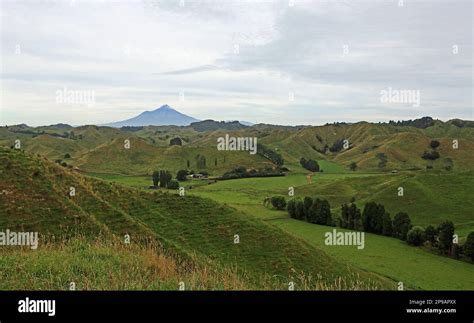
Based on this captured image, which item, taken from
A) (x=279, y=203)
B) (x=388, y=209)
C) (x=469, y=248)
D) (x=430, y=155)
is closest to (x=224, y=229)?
(x=469, y=248)

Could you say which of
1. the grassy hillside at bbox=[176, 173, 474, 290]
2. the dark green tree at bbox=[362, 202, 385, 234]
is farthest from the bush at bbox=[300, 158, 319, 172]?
the dark green tree at bbox=[362, 202, 385, 234]

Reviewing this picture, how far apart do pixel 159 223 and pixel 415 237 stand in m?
39.9

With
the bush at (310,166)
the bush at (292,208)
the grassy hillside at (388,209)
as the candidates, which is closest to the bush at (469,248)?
the grassy hillside at (388,209)

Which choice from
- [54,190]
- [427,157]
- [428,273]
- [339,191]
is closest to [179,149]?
[339,191]

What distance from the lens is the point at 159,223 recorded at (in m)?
29.8

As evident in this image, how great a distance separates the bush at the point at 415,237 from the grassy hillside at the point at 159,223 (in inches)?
1143

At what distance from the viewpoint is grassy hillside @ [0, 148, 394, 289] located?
20.7m

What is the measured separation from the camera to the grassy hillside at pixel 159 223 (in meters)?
20.7

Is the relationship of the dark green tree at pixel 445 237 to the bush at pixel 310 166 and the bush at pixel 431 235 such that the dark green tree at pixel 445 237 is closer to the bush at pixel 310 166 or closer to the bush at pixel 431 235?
the bush at pixel 431 235

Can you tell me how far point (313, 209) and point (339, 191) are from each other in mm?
28325

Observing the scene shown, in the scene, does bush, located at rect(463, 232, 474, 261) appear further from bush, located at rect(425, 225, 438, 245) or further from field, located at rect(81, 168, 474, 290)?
bush, located at rect(425, 225, 438, 245)

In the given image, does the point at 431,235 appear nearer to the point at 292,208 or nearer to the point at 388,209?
the point at 388,209
